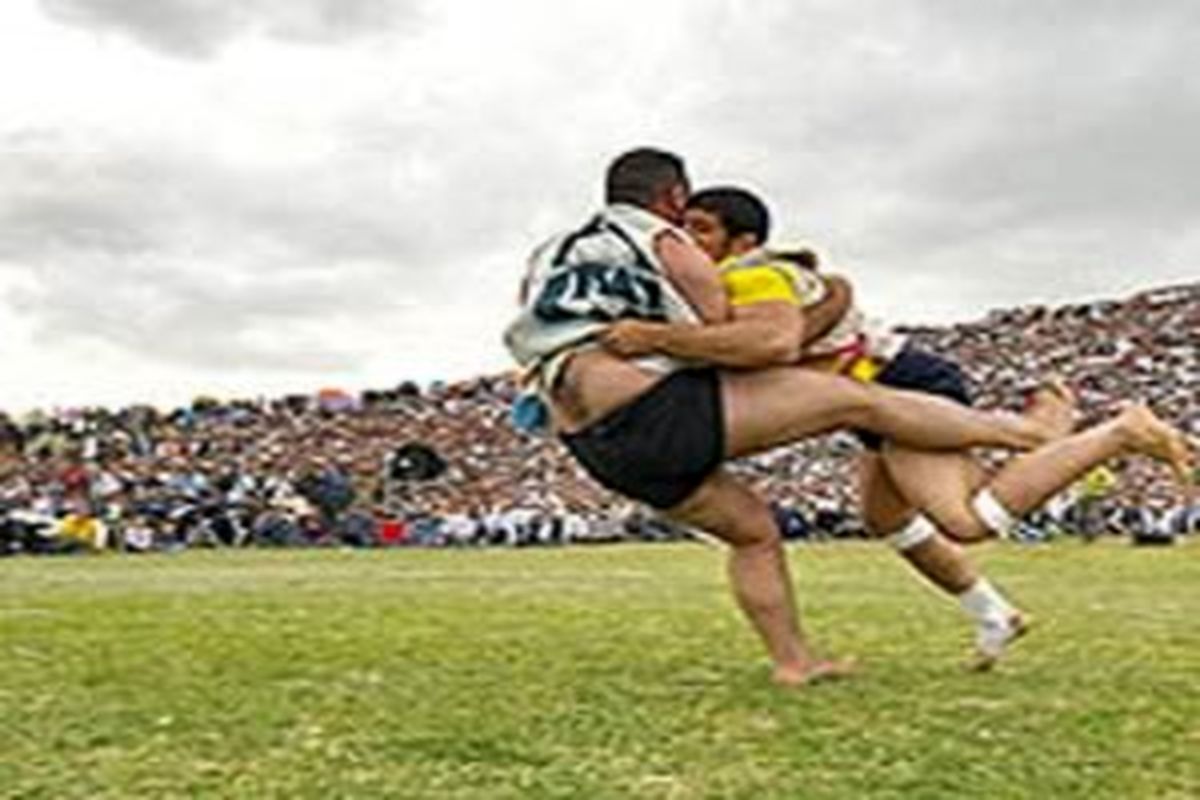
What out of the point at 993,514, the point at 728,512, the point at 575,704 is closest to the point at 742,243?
the point at 728,512

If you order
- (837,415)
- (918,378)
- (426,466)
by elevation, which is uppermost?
(426,466)

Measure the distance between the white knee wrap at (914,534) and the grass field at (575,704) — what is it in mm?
398

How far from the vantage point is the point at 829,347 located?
5742 millimetres

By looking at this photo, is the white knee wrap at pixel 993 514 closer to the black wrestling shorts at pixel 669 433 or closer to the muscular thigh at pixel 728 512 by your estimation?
the muscular thigh at pixel 728 512

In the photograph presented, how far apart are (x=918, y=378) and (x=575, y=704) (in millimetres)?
1447

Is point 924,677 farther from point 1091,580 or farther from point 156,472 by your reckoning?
point 156,472

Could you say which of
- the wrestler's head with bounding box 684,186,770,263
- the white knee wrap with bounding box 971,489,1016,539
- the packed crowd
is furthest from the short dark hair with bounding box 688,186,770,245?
the packed crowd

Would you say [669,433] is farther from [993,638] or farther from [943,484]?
[993,638]

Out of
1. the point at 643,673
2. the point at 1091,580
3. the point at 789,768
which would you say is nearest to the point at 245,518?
the point at 1091,580

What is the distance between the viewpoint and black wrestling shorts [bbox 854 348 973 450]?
5836 millimetres

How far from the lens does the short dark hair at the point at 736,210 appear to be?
224 inches

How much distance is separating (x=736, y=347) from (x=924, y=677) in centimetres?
131

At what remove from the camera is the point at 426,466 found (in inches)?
1491

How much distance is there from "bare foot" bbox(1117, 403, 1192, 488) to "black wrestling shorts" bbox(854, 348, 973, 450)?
477 mm
